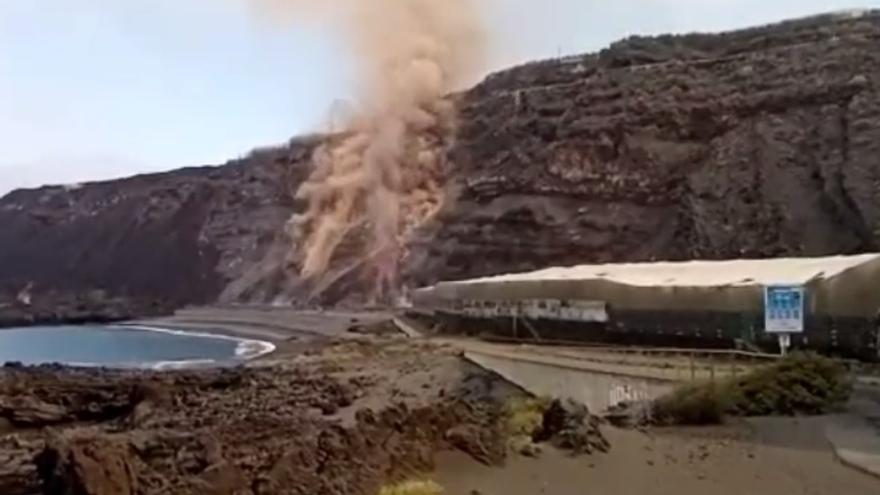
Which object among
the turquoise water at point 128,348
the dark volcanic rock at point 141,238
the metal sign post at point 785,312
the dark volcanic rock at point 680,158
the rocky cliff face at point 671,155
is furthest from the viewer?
the dark volcanic rock at point 141,238

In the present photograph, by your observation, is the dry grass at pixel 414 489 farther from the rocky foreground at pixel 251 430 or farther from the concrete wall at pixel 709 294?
the concrete wall at pixel 709 294

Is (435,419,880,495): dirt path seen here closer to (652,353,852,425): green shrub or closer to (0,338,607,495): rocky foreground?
(0,338,607,495): rocky foreground

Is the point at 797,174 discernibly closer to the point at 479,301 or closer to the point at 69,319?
the point at 479,301

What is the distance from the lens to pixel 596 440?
1457 cm

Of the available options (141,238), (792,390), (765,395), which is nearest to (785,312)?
(792,390)

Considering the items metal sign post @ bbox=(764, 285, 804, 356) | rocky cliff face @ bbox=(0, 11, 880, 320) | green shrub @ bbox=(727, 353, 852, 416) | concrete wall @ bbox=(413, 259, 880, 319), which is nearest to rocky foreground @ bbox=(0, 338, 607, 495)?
green shrub @ bbox=(727, 353, 852, 416)

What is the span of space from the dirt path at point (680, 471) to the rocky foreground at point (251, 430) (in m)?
0.43

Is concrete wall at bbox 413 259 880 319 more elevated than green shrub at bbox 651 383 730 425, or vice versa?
concrete wall at bbox 413 259 880 319

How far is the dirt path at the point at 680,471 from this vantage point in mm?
12352

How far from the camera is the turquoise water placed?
2397 inches

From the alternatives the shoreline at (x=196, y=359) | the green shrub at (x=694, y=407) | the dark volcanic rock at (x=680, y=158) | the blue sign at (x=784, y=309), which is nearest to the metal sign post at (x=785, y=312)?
the blue sign at (x=784, y=309)

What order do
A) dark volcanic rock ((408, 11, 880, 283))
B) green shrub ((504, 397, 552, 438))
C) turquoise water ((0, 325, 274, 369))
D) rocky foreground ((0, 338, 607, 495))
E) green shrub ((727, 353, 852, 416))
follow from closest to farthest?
1. rocky foreground ((0, 338, 607, 495))
2. green shrub ((504, 397, 552, 438))
3. green shrub ((727, 353, 852, 416))
4. turquoise water ((0, 325, 274, 369))
5. dark volcanic rock ((408, 11, 880, 283))

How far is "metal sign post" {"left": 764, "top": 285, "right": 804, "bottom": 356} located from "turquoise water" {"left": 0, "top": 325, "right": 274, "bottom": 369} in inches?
1402

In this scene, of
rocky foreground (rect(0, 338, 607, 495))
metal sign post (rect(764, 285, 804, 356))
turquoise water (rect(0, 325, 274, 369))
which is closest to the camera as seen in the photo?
rocky foreground (rect(0, 338, 607, 495))
